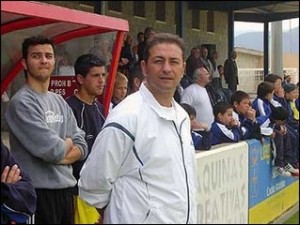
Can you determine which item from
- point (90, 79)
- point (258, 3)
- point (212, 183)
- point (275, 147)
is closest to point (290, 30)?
point (258, 3)

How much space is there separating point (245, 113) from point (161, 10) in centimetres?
897

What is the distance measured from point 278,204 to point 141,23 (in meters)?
7.94

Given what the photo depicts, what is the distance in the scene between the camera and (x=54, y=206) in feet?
11.2

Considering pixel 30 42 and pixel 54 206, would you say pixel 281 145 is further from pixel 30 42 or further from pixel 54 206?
pixel 30 42

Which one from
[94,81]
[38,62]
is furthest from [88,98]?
[38,62]

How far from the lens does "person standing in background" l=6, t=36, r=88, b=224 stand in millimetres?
3195

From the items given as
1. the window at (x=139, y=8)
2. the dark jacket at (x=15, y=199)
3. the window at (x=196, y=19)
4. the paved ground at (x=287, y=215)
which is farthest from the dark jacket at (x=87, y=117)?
the window at (x=196, y=19)

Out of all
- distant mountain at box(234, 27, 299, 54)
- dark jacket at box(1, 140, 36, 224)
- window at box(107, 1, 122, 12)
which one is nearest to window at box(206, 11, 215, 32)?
window at box(107, 1, 122, 12)

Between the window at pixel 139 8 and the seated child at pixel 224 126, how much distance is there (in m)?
8.33

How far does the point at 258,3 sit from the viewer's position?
15.3 metres

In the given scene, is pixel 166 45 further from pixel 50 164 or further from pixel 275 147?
pixel 275 147

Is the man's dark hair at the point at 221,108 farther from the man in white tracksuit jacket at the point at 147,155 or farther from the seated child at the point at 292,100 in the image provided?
the man in white tracksuit jacket at the point at 147,155

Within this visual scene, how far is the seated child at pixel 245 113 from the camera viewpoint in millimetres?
6855

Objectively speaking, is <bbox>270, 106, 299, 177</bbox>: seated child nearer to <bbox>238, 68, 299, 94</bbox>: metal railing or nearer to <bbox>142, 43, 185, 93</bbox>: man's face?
<bbox>238, 68, 299, 94</bbox>: metal railing
